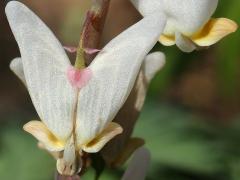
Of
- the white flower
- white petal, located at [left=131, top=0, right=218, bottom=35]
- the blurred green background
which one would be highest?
white petal, located at [left=131, top=0, right=218, bottom=35]

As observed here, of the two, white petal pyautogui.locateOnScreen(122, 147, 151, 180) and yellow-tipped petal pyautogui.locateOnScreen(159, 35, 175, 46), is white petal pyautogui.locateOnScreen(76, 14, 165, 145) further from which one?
white petal pyautogui.locateOnScreen(122, 147, 151, 180)

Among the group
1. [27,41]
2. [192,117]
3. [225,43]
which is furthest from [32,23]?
[192,117]

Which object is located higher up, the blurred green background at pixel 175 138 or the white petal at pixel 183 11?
the white petal at pixel 183 11

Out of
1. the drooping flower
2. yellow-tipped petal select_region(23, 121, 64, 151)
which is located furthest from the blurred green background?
yellow-tipped petal select_region(23, 121, 64, 151)

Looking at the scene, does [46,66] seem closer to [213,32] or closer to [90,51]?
[90,51]

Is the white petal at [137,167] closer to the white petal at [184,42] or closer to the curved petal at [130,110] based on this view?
the curved petal at [130,110]

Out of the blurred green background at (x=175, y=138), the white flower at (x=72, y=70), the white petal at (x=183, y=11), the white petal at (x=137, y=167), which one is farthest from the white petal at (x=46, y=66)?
the blurred green background at (x=175, y=138)
